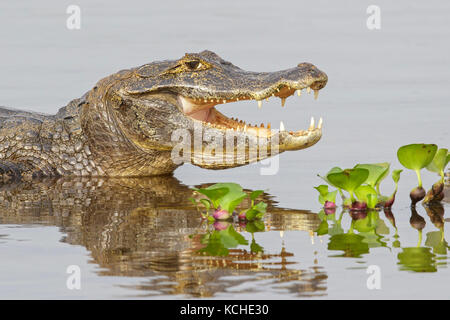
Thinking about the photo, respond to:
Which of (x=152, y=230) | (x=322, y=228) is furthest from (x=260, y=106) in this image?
(x=152, y=230)

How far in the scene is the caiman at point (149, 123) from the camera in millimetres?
10695

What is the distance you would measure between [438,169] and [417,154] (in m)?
0.49

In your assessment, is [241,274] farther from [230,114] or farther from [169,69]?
[230,114]

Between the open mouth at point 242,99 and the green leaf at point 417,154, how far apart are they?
1.33 meters

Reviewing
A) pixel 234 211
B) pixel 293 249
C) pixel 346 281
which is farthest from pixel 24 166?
pixel 346 281

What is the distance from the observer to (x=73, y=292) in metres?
6.29

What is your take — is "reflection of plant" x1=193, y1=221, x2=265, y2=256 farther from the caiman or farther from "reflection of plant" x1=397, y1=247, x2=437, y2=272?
the caiman

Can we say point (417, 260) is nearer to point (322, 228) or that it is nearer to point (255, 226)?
point (322, 228)

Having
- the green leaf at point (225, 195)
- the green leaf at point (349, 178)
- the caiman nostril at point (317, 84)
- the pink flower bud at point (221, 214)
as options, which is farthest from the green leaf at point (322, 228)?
the caiman nostril at point (317, 84)

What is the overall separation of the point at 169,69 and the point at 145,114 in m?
0.62

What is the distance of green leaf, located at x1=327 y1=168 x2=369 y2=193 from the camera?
866 cm
